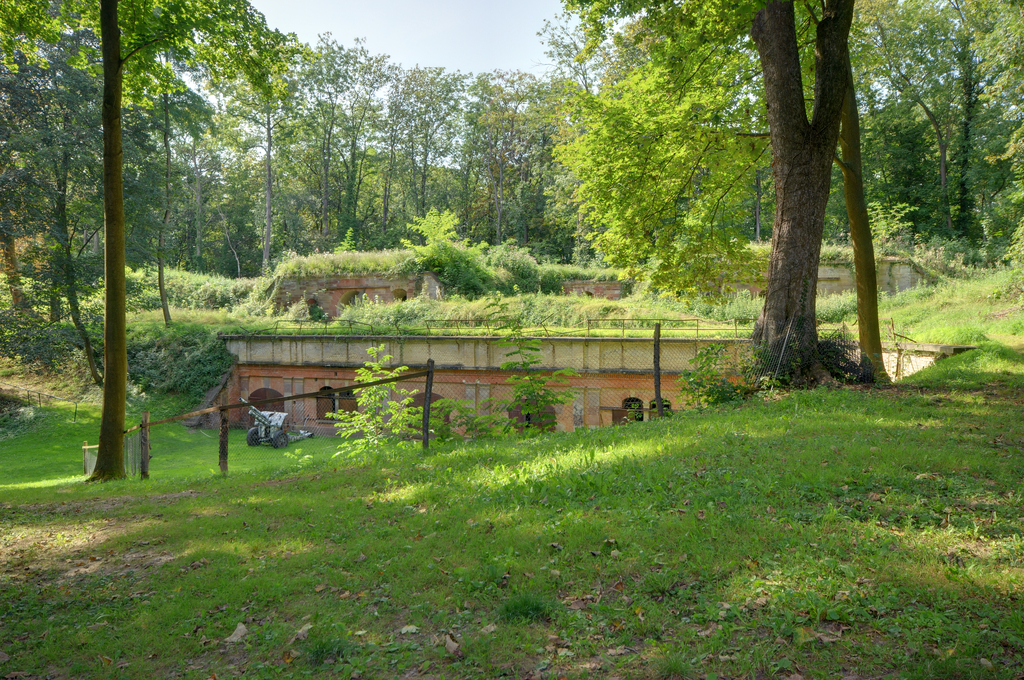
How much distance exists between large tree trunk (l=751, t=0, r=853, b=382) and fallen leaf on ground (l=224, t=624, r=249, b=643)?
8.83 meters

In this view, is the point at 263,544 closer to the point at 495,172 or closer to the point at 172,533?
the point at 172,533

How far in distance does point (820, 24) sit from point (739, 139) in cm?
252

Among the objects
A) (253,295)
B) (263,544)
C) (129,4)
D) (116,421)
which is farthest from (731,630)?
(253,295)

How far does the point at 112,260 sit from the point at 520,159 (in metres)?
37.5

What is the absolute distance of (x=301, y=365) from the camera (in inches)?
938

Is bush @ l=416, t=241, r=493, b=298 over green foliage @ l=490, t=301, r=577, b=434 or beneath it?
over

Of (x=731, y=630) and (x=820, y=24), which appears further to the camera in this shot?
(x=820, y=24)

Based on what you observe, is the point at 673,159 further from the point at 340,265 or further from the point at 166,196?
the point at 340,265

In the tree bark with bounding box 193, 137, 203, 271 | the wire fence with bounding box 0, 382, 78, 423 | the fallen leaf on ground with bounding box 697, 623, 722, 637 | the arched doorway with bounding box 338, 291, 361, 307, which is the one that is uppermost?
the tree bark with bounding box 193, 137, 203, 271

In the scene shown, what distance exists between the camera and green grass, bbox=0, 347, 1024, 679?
10.5 ft

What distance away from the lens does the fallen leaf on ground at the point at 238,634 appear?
373cm

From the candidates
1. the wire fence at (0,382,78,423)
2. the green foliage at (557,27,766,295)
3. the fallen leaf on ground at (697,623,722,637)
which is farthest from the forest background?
the fallen leaf on ground at (697,623,722,637)

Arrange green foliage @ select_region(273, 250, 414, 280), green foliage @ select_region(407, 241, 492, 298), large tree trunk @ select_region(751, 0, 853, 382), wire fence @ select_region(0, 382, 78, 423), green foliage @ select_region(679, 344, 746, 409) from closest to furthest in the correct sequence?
large tree trunk @ select_region(751, 0, 853, 382) → green foliage @ select_region(679, 344, 746, 409) → wire fence @ select_region(0, 382, 78, 423) → green foliage @ select_region(407, 241, 492, 298) → green foliage @ select_region(273, 250, 414, 280)

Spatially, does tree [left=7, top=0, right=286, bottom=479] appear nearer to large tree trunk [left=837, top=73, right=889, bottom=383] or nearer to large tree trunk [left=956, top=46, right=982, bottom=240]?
large tree trunk [left=837, top=73, right=889, bottom=383]
